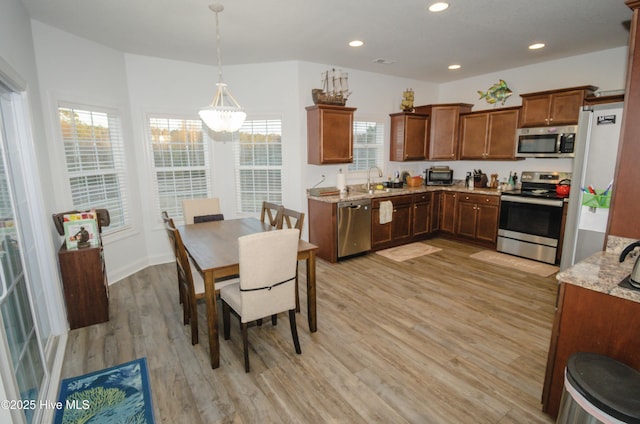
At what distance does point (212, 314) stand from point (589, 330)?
91.2 inches

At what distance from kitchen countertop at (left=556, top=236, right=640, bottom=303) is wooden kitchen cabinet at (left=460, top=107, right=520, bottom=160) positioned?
11.0 feet

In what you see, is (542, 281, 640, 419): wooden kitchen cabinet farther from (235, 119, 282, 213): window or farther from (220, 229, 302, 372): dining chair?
(235, 119, 282, 213): window

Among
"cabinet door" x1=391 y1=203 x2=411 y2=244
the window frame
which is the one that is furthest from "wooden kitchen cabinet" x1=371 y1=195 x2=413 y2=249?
the window frame

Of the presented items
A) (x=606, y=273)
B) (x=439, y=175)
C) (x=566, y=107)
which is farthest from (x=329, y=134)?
(x=606, y=273)

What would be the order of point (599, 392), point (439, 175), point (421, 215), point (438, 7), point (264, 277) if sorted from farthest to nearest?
point (439, 175) < point (421, 215) < point (438, 7) < point (264, 277) < point (599, 392)

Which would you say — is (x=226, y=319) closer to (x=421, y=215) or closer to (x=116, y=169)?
(x=116, y=169)

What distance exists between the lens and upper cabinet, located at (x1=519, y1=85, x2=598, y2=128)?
169 inches

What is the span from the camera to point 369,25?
3336mm

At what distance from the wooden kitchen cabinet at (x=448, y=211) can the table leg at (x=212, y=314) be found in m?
4.48

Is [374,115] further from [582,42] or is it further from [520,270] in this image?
[520,270]

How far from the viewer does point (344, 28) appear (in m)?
3.40

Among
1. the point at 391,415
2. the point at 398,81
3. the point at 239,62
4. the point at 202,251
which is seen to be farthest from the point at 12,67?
the point at 398,81

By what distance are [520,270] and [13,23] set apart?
5784 millimetres

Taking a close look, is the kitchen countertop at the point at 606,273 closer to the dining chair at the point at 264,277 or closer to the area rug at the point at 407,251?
the dining chair at the point at 264,277
